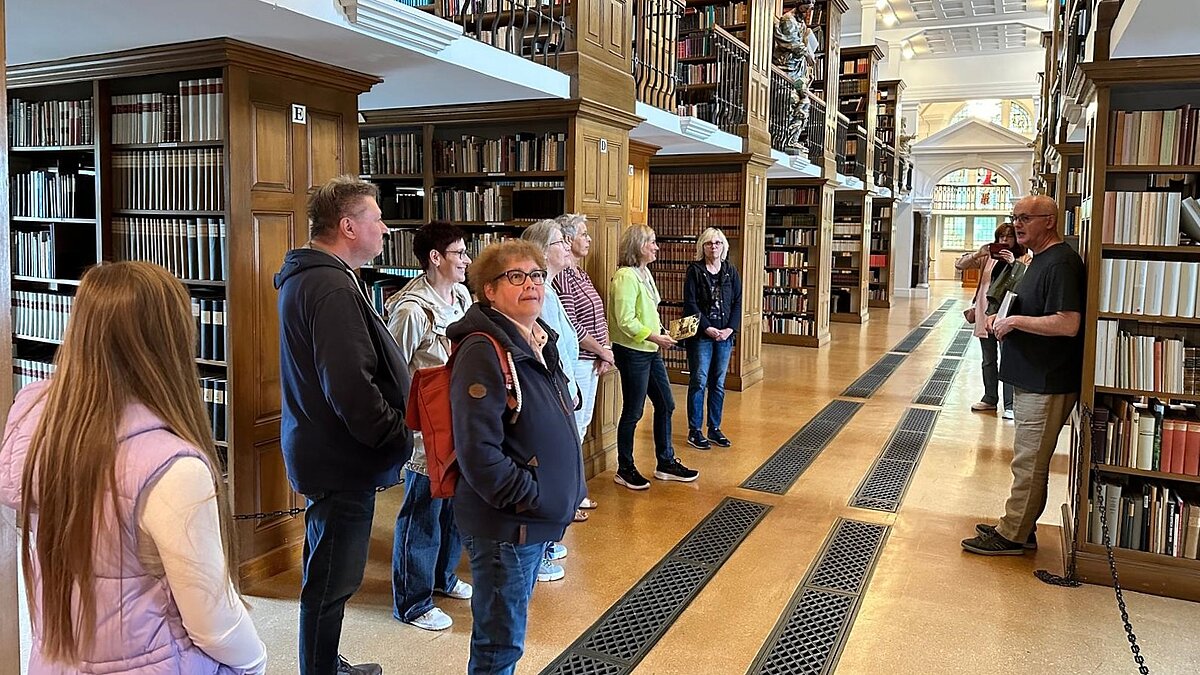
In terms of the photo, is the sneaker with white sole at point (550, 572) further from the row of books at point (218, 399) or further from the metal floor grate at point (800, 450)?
the metal floor grate at point (800, 450)

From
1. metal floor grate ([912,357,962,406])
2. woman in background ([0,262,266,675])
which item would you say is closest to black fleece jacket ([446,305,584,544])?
woman in background ([0,262,266,675])

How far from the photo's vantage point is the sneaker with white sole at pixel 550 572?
152 inches

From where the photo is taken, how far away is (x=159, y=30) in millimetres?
3361

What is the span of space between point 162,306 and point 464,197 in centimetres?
453

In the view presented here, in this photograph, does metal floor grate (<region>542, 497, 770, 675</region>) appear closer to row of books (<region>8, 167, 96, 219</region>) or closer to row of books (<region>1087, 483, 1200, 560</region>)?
row of books (<region>1087, 483, 1200, 560</region>)

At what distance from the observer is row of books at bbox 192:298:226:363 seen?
149 inches

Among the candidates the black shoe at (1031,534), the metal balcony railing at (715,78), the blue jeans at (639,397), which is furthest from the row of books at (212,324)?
the metal balcony railing at (715,78)

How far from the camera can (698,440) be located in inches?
245

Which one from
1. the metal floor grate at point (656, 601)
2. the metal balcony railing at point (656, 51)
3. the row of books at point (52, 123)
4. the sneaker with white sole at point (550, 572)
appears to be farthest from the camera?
the metal balcony railing at point (656, 51)

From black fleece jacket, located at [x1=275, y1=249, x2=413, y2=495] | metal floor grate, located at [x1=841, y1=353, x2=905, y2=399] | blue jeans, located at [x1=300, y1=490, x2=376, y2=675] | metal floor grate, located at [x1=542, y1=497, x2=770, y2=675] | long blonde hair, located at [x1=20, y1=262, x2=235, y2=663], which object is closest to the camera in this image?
long blonde hair, located at [x1=20, y1=262, x2=235, y2=663]

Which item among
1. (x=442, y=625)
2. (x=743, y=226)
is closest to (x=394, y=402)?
(x=442, y=625)

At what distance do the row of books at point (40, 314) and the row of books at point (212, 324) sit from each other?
101 centimetres

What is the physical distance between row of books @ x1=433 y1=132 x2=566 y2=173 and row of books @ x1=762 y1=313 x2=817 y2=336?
22.8 feet

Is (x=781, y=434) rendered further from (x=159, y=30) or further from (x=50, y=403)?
(x=50, y=403)
